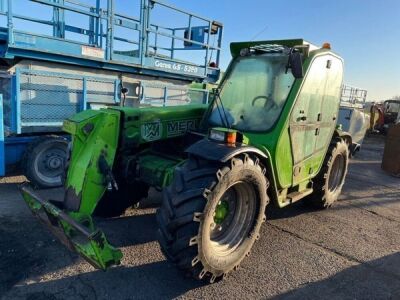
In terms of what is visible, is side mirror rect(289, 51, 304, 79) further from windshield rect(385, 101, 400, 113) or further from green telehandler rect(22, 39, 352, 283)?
windshield rect(385, 101, 400, 113)

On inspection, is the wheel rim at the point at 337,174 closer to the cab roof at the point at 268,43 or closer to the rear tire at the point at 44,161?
the cab roof at the point at 268,43

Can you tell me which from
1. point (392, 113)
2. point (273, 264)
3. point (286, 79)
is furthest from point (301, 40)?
point (392, 113)

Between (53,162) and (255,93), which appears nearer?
(255,93)

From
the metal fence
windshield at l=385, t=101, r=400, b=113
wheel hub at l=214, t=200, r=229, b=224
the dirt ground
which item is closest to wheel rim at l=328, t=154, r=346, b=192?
the dirt ground

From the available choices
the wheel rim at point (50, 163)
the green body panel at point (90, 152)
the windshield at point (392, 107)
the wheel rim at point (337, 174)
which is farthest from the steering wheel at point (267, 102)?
the windshield at point (392, 107)

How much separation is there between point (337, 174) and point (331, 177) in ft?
0.52

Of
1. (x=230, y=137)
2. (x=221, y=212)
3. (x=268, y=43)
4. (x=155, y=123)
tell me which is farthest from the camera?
(x=268, y=43)

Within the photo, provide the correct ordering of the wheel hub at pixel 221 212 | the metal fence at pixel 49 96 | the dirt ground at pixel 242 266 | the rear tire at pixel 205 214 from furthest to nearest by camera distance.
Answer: the metal fence at pixel 49 96, the wheel hub at pixel 221 212, the dirt ground at pixel 242 266, the rear tire at pixel 205 214

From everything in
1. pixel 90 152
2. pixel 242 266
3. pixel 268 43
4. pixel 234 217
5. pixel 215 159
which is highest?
pixel 268 43

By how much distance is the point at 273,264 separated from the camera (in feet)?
12.1

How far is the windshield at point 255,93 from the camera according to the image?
3.95 m

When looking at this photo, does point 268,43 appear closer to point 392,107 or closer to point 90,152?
point 90,152

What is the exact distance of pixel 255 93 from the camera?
4.09 meters

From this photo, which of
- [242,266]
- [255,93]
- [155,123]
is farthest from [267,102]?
[242,266]
